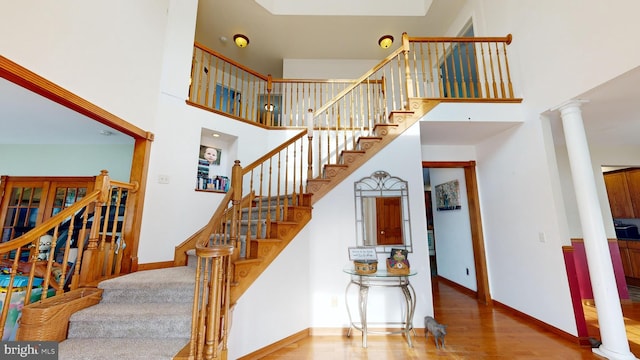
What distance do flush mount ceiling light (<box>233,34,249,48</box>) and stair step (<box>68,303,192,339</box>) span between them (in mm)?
5026

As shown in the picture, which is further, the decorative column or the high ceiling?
the high ceiling

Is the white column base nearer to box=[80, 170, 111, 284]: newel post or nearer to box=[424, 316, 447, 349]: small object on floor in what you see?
box=[424, 316, 447, 349]: small object on floor

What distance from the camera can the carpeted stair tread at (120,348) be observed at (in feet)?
5.06

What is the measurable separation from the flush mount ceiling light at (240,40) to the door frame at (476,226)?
4388mm

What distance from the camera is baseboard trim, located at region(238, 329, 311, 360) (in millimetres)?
2236

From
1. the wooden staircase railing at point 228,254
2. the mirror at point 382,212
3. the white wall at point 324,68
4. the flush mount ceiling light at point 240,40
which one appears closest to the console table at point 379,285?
the mirror at point 382,212

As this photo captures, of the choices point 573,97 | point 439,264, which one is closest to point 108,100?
point 573,97

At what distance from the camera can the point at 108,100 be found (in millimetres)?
2445

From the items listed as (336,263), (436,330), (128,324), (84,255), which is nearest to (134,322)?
(128,324)

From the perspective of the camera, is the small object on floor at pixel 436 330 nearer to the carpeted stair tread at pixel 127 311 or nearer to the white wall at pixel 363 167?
the white wall at pixel 363 167

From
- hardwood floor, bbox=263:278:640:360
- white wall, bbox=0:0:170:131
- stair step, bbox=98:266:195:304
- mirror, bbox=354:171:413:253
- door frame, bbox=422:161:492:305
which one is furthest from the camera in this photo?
door frame, bbox=422:161:492:305

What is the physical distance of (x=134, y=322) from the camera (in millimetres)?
1828

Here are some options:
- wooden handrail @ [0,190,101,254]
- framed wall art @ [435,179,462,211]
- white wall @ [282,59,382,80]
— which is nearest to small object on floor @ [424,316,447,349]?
framed wall art @ [435,179,462,211]

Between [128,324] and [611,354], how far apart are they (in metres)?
4.15
